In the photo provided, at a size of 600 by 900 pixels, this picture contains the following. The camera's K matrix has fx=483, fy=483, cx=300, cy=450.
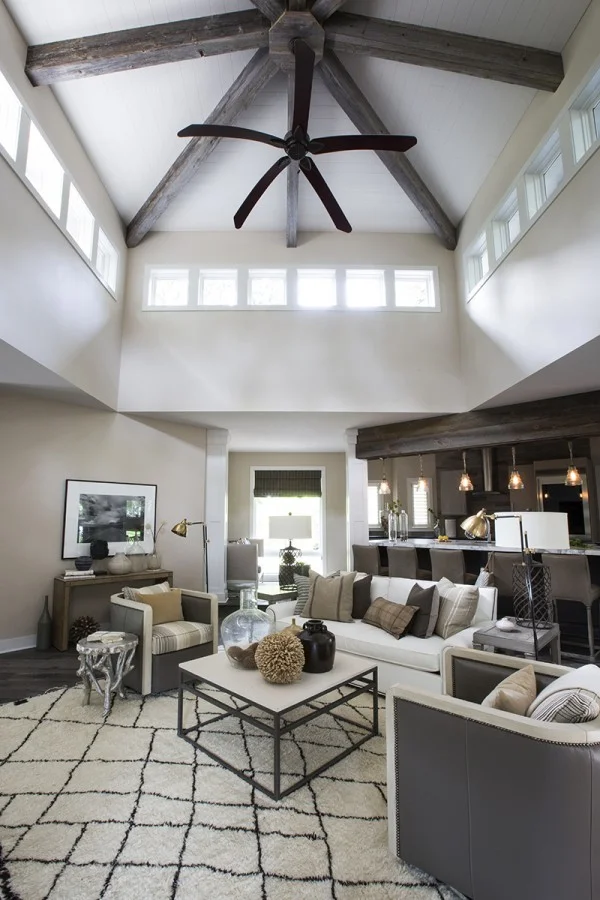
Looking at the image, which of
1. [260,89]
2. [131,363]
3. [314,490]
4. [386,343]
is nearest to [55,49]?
[260,89]

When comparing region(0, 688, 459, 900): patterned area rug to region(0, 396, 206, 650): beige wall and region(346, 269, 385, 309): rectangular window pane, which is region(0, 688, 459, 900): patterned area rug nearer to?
region(0, 396, 206, 650): beige wall

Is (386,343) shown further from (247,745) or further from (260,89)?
(247,745)

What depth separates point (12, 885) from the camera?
1.80 m

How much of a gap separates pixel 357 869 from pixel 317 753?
93 centimetres

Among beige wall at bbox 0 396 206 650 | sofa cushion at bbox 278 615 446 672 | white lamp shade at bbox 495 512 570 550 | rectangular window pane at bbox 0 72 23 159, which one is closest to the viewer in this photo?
white lamp shade at bbox 495 512 570 550

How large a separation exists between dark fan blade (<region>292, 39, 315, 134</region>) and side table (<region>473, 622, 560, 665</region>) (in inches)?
146

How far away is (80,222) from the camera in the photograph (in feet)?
16.2

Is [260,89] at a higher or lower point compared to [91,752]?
higher

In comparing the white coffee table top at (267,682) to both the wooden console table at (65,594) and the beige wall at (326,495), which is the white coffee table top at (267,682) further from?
the beige wall at (326,495)

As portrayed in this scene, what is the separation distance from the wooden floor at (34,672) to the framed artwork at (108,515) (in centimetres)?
108

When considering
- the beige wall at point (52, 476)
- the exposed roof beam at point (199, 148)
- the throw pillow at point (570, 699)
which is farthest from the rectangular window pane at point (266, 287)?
the throw pillow at point (570, 699)

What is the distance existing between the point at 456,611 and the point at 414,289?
4.22 meters

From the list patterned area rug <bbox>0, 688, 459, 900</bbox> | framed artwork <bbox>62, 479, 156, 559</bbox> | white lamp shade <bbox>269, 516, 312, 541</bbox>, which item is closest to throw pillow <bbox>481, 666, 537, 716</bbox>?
patterned area rug <bbox>0, 688, 459, 900</bbox>

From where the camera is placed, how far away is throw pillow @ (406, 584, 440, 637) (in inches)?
147
